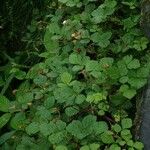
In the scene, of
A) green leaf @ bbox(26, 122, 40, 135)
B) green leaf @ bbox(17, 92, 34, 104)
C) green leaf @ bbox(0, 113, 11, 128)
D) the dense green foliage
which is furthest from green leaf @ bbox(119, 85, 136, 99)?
green leaf @ bbox(0, 113, 11, 128)

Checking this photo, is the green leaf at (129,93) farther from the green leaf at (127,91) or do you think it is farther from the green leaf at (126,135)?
the green leaf at (126,135)

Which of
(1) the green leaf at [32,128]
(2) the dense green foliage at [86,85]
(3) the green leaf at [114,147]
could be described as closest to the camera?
(3) the green leaf at [114,147]

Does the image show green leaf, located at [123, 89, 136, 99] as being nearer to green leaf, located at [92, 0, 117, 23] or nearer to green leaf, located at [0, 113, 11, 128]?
green leaf, located at [92, 0, 117, 23]

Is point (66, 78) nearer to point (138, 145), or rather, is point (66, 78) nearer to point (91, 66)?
point (91, 66)

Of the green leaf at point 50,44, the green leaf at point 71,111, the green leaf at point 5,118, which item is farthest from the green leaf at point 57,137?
the green leaf at point 50,44

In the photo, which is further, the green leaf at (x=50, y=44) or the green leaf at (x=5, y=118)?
the green leaf at (x=50, y=44)

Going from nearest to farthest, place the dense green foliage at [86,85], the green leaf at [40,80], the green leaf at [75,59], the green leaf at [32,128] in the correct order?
the dense green foliage at [86,85], the green leaf at [32,128], the green leaf at [75,59], the green leaf at [40,80]

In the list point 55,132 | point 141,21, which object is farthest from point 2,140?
point 141,21

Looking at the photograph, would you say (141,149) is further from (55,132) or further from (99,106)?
(55,132)
